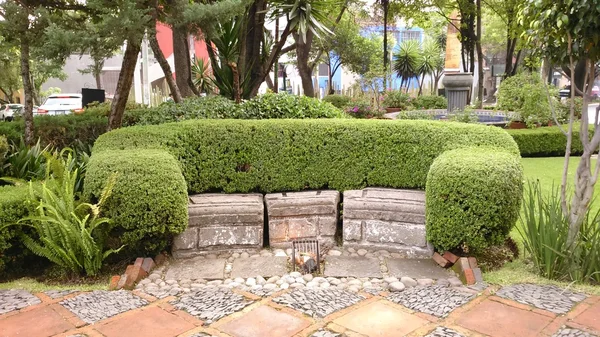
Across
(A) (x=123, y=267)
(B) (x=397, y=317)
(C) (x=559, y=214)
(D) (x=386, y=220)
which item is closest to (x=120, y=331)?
(A) (x=123, y=267)

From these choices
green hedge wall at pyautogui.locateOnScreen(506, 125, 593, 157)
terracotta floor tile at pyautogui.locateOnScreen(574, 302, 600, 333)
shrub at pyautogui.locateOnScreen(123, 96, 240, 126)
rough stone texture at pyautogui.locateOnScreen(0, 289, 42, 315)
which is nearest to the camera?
terracotta floor tile at pyautogui.locateOnScreen(574, 302, 600, 333)

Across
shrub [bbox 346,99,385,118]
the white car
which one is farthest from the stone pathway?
the white car

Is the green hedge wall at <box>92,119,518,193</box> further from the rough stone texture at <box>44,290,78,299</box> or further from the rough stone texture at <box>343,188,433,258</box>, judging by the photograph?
the rough stone texture at <box>44,290,78,299</box>

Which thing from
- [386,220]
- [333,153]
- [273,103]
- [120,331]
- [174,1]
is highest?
[174,1]

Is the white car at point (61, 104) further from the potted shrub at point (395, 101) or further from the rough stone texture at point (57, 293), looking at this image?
the rough stone texture at point (57, 293)

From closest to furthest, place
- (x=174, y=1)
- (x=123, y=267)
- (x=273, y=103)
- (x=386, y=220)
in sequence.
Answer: (x=123, y=267) < (x=386, y=220) < (x=174, y=1) < (x=273, y=103)

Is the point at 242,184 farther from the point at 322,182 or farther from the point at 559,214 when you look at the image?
the point at 559,214

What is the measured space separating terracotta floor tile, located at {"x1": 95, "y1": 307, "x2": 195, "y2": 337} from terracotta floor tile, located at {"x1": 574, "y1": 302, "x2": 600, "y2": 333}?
2127 mm

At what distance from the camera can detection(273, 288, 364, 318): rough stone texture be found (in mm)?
2928

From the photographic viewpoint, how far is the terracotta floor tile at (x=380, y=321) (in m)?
2.68

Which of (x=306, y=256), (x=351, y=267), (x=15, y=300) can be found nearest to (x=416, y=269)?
(x=351, y=267)

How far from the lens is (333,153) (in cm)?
475

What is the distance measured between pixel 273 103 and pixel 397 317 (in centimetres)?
368

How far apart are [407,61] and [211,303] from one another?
25718 mm
